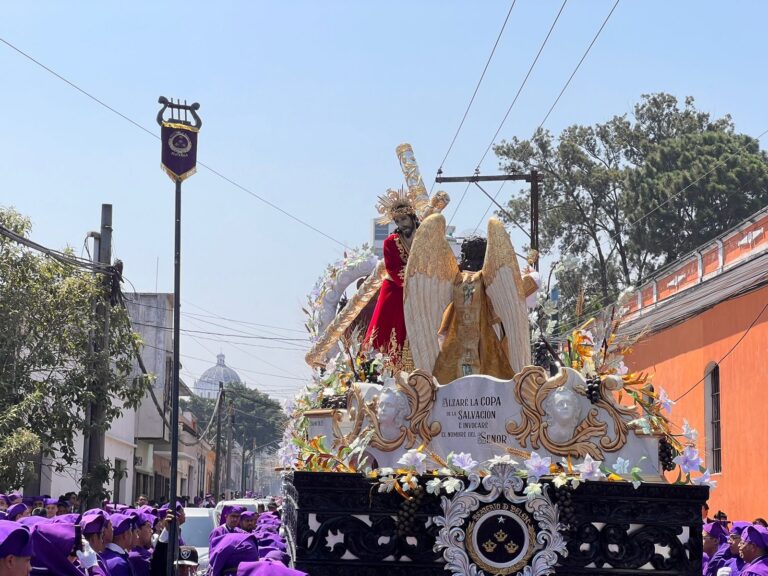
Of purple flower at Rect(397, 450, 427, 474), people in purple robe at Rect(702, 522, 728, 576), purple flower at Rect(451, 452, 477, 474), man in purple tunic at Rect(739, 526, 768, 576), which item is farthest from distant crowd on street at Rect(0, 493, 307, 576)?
people in purple robe at Rect(702, 522, 728, 576)

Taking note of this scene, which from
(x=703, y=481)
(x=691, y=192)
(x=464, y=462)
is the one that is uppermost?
(x=691, y=192)

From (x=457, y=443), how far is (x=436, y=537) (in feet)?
2.34

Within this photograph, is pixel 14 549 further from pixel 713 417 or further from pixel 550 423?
pixel 713 417

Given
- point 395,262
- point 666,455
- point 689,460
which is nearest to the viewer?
point 689,460

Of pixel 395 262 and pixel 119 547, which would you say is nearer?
pixel 119 547

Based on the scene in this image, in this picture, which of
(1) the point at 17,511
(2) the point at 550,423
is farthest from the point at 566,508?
(1) the point at 17,511

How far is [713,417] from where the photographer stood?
22.2 m

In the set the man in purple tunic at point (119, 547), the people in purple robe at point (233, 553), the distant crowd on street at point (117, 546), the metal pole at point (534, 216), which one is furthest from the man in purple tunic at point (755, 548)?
the metal pole at point (534, 216)

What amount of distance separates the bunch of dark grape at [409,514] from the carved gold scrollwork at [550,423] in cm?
80

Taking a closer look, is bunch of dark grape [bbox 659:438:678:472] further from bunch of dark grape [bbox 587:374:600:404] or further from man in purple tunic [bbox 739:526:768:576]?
man in purple tunic [bbox 739:526:768:576]

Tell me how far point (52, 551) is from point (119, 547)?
279 cm

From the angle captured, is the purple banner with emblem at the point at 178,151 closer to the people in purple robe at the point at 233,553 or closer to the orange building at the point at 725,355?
the people in purple robe at the point at 233,553

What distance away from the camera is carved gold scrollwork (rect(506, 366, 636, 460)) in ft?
25.8

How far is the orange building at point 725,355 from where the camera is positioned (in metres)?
19.7
